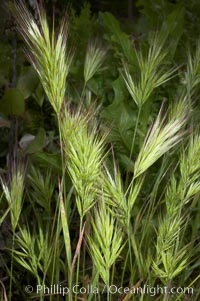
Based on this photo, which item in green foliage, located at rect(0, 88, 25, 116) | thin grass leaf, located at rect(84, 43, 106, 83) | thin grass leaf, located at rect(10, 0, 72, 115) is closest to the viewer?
thin grass leaf, located at rect(10, 0, 72, 115)

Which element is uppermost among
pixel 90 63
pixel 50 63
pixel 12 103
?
pixel 50 63

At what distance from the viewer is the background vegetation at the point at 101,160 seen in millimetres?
1224

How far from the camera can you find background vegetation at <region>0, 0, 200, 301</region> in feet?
4.01

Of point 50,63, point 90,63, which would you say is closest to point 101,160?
point 50,63

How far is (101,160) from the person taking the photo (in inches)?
48.1

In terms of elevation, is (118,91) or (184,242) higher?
(118,91)

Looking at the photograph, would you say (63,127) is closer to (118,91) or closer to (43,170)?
(118,91)

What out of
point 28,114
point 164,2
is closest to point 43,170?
point 28,114

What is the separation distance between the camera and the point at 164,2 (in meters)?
2.19

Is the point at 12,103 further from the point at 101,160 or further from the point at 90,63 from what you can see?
the point at 101,160

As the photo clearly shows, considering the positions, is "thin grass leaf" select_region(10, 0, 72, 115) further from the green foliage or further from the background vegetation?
the green foliage

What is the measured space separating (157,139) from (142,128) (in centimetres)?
54

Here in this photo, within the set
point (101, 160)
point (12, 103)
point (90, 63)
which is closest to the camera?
point (101, 160)

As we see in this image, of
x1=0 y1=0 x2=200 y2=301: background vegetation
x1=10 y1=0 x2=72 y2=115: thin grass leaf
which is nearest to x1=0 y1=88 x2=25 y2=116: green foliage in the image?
x1=0 y1=0 x2=200 y2=301: background vegetation
